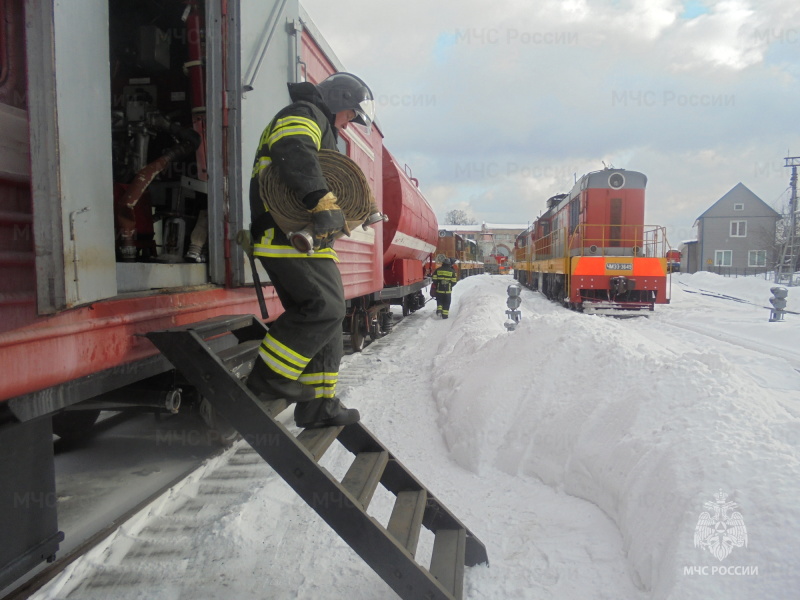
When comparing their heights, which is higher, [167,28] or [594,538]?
[167,28]

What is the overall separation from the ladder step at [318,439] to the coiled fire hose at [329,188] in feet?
2.76

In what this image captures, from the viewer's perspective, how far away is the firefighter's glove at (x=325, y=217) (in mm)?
2197

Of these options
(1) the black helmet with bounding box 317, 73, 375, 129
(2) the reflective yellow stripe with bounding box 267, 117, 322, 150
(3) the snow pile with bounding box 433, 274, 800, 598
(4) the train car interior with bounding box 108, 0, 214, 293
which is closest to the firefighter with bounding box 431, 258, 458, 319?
(3) the snow pile with bounding box 433, 274, 800, 598

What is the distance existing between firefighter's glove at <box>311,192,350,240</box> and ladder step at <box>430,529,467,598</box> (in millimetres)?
1503

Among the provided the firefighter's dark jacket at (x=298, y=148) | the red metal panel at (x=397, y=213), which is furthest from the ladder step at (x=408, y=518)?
the red metal panel at (x=397, y=213)

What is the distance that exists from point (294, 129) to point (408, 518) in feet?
5.85

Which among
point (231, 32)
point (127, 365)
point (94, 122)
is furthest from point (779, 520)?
point (231, 32)

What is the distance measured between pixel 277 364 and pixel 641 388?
90.8 inches

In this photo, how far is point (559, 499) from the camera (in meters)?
3.01

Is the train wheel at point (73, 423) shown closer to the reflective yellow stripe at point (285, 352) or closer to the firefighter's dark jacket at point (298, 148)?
the reflective yellow stripe at point (285, 352)

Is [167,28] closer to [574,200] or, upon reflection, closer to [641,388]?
[641,388]

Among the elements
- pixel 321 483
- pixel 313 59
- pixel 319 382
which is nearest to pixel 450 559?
pixel 321 483

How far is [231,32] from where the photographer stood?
9.32 feet

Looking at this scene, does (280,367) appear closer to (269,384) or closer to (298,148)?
(269,384)
